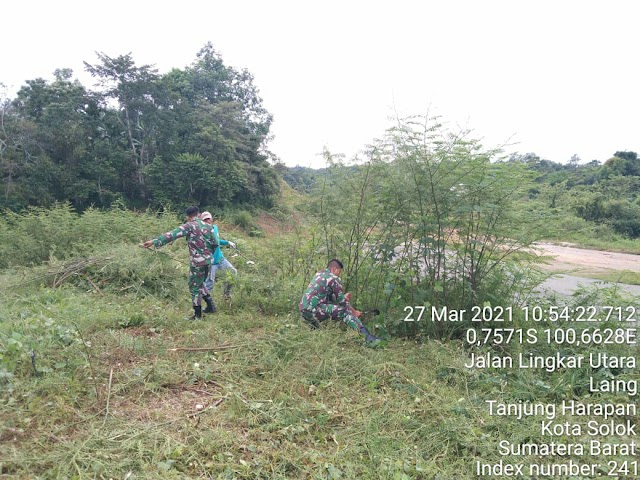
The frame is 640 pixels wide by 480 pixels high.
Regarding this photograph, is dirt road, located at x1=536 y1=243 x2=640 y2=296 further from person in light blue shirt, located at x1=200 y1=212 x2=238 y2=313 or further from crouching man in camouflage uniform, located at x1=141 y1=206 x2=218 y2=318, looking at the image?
crouching man in camouflage uniform, located at x1=141 y1=206 x2=218 y2=318

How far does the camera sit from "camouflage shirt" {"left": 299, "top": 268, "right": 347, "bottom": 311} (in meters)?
4.97

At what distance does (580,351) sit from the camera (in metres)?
4.45

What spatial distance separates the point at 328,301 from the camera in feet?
16.6

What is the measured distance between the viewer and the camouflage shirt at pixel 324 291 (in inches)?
196

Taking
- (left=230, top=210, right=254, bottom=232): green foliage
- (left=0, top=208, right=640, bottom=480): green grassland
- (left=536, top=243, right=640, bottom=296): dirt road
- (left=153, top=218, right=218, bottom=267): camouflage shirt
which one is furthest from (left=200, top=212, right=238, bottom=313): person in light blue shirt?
(left=230, top=210, right=254, bottom=232): green foliage

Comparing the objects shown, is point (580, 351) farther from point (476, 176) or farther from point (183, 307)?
point (183, 307)

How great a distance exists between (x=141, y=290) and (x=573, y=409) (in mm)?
6117

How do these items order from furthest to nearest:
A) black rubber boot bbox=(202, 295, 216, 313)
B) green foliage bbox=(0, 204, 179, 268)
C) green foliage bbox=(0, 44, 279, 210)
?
green foliage bbox=(0, 44, 279, 210) → green foliage bbox=(0, 204, 179, 268) → black rubber boot bbox=(202, 295, 216, 313)

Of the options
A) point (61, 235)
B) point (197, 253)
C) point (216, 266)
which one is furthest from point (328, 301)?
point (61, 235)

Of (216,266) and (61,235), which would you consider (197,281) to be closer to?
(216,266)

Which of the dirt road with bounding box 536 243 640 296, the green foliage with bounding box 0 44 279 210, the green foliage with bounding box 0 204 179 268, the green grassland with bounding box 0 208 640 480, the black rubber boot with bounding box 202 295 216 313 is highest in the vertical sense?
the green foliage with bounding box 0 44 279 210

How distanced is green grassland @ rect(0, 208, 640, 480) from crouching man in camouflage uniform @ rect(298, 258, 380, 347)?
0.64 ft

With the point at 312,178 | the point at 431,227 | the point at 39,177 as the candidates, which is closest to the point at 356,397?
the point at 431,227

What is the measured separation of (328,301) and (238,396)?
1.85 metres
